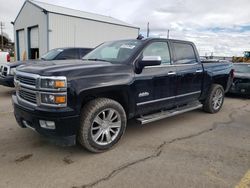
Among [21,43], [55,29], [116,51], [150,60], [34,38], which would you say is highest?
[55,29]

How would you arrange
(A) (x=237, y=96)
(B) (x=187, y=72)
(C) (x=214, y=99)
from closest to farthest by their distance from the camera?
1. (B) (x=187, y=72)
2. (C) (x=214, y=99)
3. (A) (x=237, y=96)

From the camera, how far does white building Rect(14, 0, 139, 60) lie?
1914 centimetres

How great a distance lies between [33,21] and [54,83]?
2044 centimetres

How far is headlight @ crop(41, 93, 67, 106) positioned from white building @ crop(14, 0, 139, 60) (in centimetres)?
1711

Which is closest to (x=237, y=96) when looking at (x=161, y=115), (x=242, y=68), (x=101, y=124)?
(x=242, y=68)

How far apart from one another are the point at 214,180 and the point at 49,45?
60.6 feet

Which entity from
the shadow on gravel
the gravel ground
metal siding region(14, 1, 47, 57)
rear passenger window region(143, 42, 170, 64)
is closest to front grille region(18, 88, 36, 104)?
the gravel ground

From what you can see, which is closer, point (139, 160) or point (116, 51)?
point (139, 160)

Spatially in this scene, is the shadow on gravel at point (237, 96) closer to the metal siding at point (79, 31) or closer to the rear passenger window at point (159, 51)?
the rear passenger window at point (159, 51)

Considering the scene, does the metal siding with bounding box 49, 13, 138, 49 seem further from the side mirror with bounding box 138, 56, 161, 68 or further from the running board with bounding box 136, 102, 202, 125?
the side mirror with bounding box 138, 56, 161, 68

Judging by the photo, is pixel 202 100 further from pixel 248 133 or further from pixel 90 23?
pixel 90 23

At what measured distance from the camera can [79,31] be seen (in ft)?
68.4

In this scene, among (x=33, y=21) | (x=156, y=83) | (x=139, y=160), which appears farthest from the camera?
(x=33, y=21)

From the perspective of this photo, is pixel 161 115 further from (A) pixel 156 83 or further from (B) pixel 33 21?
(B) pixel 33 21
